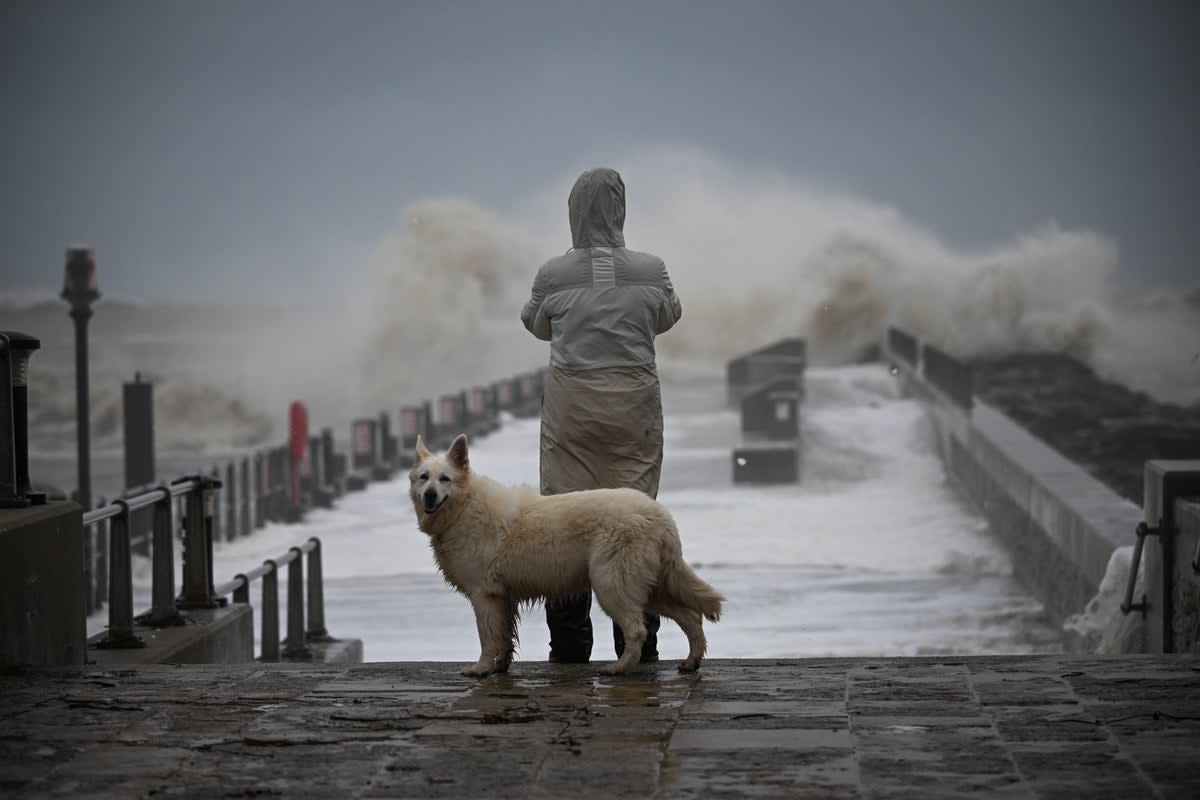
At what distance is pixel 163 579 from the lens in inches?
324

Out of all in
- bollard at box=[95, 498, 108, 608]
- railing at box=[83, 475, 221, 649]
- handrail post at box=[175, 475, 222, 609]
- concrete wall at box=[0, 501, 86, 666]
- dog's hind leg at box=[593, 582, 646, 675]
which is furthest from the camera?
bollard at box=[95, 498, 108, 608]

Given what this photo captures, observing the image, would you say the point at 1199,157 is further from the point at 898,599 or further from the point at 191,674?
the point at 191,674

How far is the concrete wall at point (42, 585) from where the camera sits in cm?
598

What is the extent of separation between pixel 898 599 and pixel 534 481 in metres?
10.7

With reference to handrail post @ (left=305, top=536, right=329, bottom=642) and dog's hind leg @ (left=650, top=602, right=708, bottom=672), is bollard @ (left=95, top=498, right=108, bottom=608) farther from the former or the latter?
dog's hind leg @ (left=650, top=602, right=708, bottom=672)

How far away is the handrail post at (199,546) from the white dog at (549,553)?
2934 millimetres

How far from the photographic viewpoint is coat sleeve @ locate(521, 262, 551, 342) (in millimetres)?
6309

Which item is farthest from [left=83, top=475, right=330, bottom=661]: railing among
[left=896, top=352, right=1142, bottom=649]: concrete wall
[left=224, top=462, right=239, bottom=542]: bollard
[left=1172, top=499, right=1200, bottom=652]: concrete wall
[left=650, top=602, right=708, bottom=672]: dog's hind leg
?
[left=224, top=462, right=239, bottom=542]: bollard

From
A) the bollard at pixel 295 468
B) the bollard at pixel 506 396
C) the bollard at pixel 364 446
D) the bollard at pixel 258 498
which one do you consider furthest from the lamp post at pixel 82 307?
the bollard at pixel 506 396

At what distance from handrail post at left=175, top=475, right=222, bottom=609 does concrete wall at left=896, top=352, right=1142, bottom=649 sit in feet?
15.1

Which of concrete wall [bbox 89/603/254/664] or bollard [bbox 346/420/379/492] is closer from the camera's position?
concrete wall [bbox 89/603/254/664]

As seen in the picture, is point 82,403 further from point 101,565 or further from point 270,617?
point 270,617

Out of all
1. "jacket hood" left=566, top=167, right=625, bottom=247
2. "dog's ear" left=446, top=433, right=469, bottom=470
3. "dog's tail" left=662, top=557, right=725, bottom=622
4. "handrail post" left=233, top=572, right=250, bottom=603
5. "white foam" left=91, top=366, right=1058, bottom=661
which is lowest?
"white foam" left=91, top=366, right=1058, bottom=661

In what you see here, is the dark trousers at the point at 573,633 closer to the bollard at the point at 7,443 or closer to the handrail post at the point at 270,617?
the bollard at the point at 7,443
